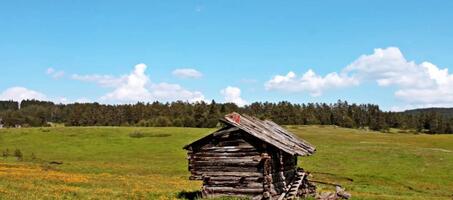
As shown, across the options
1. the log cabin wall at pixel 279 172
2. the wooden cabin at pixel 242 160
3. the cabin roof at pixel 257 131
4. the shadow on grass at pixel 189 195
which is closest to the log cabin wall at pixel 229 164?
the wooden cabin at pixel 242 160

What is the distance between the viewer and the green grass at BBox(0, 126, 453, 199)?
112ft

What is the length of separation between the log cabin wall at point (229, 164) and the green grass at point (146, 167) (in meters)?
2.21

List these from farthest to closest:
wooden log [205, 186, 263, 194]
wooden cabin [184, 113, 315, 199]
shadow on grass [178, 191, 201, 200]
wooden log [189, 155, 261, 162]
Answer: shadow on grass [178, 191, 201, 200] < wooden log [205, 186, 263, 194] < wooden log [189, 155, 261, 162] < wooden cabin [184, 113, 315, 199]

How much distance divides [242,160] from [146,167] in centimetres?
3407

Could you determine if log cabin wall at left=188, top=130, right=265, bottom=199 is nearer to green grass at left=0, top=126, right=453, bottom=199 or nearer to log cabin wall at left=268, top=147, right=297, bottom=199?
log cabin wall at left=268, top=147, right=297, bottom=199

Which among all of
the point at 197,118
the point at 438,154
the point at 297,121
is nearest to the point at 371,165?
the point at 438,154

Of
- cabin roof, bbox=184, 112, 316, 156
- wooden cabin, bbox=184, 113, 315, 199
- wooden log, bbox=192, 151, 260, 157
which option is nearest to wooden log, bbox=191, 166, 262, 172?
wooden cabin, bbox=184, 113, 315, 199

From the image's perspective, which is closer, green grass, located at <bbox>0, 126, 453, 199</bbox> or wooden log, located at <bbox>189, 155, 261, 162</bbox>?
wooden log, located at <bbox>189, 155, 261, 162</bbox>

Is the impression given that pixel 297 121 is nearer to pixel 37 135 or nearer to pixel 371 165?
pixel 37 135

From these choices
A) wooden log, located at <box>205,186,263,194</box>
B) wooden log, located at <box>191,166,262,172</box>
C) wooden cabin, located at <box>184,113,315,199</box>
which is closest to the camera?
wooden cabin, located at <box>184,113,315,199</box>

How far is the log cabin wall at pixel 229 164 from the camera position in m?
29.0

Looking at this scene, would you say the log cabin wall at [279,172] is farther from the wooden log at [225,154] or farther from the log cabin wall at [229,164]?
the wooden log at [225,154]

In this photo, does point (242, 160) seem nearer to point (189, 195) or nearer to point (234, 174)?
point (234, 174)

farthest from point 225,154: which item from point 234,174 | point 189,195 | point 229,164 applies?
point 189,195
